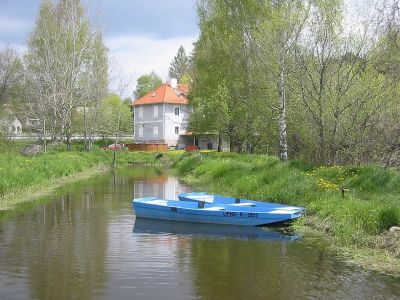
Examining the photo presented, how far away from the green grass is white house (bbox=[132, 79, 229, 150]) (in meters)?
45.0

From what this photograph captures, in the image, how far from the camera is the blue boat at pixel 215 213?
1577 centimetres

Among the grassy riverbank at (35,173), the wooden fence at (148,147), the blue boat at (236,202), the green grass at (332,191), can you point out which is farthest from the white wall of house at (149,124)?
the blue boat at (236,202)

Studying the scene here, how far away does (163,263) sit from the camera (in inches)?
464

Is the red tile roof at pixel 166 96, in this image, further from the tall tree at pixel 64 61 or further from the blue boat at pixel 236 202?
the blue boat at pixel 236 202

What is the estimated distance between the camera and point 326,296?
9.45m

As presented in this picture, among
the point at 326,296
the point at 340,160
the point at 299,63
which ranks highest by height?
the point at 299,63

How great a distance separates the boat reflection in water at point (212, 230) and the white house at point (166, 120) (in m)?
51.6

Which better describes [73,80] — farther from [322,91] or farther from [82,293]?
[82,293]

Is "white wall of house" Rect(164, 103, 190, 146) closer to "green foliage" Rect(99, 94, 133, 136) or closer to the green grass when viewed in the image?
"green foliage" Rect(99, 94, 133, 136)

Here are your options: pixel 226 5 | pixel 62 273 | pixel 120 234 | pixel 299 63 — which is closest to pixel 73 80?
pixel 226 5

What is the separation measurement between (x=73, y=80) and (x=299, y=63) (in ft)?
89.7

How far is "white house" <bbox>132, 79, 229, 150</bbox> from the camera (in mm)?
71000

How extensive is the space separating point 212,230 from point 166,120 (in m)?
55.7

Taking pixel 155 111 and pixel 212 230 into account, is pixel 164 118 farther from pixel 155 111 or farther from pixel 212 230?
pixel 212 230
